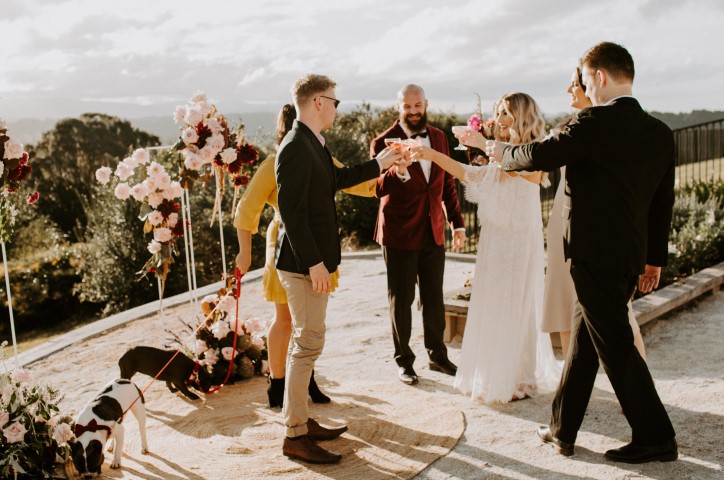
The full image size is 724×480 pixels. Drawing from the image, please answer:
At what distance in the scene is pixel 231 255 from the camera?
13.3 meters

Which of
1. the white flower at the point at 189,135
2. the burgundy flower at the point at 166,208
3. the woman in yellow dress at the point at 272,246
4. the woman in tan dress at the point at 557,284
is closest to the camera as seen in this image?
the woman in yellow dress at the point at 272,246

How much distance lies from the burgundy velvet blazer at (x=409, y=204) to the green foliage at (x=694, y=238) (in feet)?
11.7

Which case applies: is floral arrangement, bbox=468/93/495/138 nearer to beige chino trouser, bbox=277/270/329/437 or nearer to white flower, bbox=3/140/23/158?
beige chino trouser, bbox=277/270/329/437

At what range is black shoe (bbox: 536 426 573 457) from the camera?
375 centimetres

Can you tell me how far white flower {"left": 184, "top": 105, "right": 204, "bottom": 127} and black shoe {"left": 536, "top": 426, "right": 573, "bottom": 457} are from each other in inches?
125

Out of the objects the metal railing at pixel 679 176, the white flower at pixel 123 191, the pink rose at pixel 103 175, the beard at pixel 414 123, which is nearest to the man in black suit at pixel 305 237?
the beard at pixel 414 123

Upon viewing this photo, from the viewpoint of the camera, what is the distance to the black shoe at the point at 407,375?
16.5 ft

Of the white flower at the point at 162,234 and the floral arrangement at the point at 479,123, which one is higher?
the floral arrangement at the point at 479,123

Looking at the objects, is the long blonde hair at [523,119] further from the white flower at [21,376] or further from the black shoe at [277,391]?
the white flower at [21,376]

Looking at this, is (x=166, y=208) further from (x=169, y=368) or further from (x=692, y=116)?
(x=692, y=116)

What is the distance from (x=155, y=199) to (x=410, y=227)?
6.39 feet

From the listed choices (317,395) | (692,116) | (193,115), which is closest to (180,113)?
(193,115)

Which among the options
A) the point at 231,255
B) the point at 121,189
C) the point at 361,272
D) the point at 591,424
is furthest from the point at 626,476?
the point at 231,255

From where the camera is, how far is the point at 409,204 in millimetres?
5105
